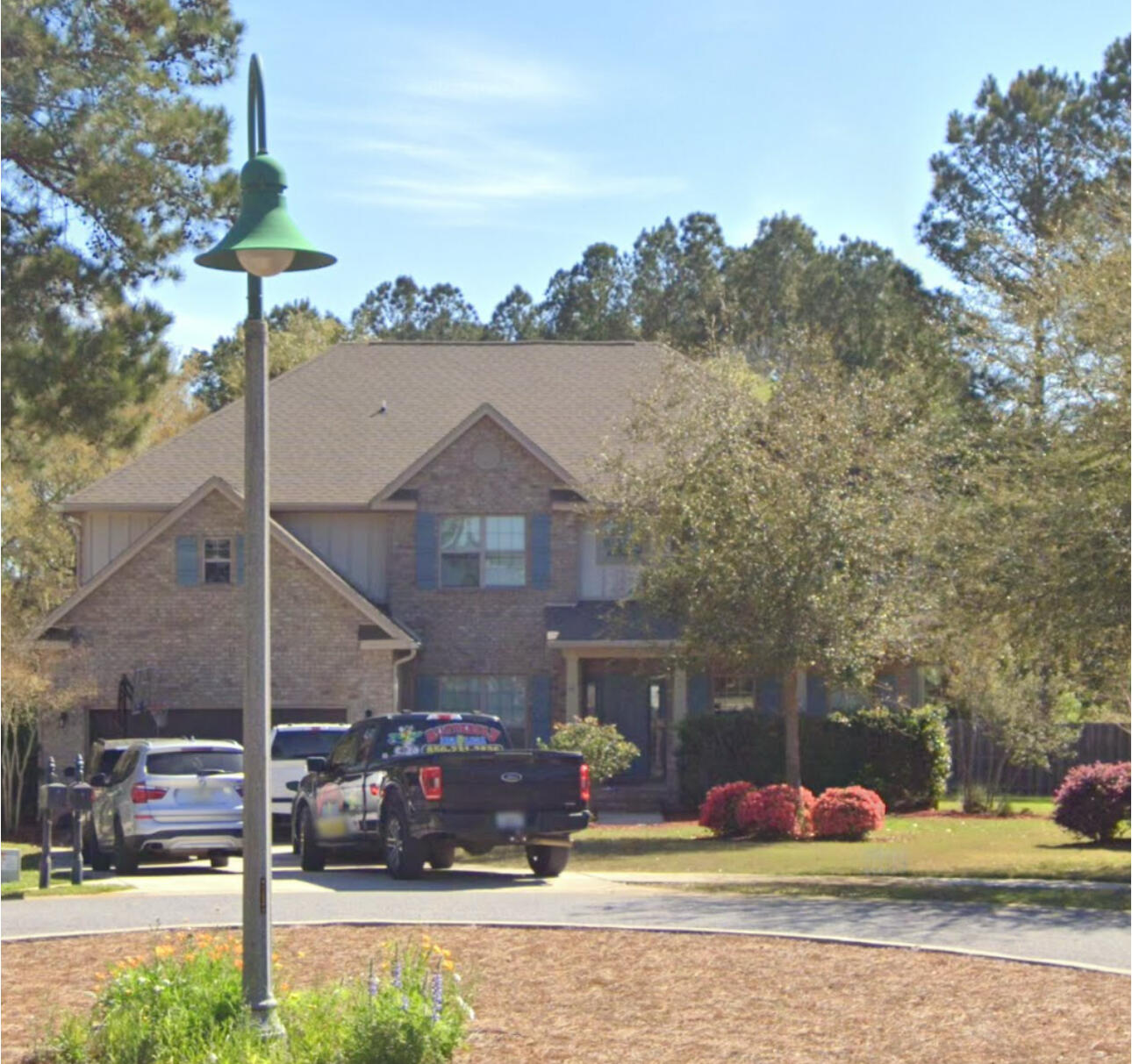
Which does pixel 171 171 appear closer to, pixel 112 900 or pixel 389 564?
pixel 112 900

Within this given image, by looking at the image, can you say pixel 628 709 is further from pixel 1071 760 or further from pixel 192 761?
pixel 192 761

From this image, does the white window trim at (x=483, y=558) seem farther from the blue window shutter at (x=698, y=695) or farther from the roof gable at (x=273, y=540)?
the blue window shutter at (x=698, y=695)

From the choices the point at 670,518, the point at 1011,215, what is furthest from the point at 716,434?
the point at 1011,215

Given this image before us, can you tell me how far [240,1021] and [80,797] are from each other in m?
10.6

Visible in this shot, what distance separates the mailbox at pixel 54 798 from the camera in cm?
1875

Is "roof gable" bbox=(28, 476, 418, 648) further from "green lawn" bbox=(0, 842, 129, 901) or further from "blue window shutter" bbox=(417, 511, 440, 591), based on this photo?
"green lawn" bbox=(0, 842, 129, 901)

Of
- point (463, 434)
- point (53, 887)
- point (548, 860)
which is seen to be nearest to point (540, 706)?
point (463, 434)

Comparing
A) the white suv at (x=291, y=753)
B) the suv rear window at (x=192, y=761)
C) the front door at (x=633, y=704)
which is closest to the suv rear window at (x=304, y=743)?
the white suv at (x=291, y=753)

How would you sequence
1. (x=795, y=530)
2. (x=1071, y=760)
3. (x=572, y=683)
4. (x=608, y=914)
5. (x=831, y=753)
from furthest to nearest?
(x=1071, y=760) < (x=572, y=683) < (x=831, y=753) < (x=795, y=530) < (x=608, y=914)

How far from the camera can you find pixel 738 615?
81.4 ft

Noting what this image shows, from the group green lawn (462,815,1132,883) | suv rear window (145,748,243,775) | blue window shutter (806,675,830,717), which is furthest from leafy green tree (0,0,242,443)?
blue window shutter (806,675,830,717)

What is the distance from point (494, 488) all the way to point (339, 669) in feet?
14.8

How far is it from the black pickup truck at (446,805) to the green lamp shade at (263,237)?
381 inches

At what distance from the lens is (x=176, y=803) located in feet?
67.9
